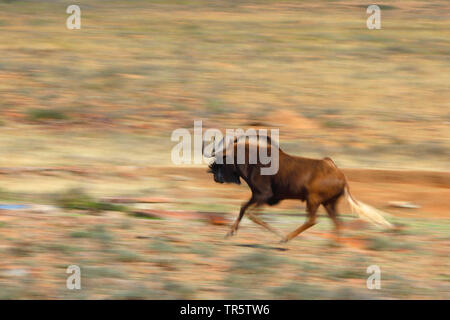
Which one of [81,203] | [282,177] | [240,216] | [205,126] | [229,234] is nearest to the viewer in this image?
[282,177]

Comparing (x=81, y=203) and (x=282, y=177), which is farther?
(x=81, y=203)

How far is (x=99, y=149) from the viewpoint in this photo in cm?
1734

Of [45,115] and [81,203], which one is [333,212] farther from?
[45,115]

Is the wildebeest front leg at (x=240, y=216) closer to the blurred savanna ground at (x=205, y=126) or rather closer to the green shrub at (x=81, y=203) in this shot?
the blurred savanna ground at (x=205, y=126)

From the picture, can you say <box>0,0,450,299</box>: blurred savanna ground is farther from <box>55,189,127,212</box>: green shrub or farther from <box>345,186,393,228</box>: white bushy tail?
<box>345,186,393,228</box>: white bushy tail

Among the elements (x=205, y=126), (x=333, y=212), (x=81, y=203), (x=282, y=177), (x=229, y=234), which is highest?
(x=282, y=177)

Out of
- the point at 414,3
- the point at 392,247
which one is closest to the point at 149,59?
the point at 414,3

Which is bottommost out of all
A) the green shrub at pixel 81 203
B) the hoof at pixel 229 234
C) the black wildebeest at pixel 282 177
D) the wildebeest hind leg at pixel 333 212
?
the hoof at pixel 229 234

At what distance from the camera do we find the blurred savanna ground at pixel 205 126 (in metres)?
8.21

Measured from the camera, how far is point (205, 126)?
64.0 feet

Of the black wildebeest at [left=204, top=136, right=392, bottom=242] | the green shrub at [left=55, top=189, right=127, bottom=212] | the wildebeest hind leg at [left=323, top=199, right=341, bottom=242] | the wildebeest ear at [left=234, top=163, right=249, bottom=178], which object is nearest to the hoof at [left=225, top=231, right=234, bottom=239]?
the black wildebeest at [left=204, top=136, right=392, bottom=242]

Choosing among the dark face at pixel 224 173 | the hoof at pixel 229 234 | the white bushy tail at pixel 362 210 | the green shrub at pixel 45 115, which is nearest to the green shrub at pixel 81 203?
the hoof at pixel 229 234

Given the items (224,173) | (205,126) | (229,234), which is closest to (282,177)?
(224,173)

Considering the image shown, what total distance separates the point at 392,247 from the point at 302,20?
2152 centimetres
